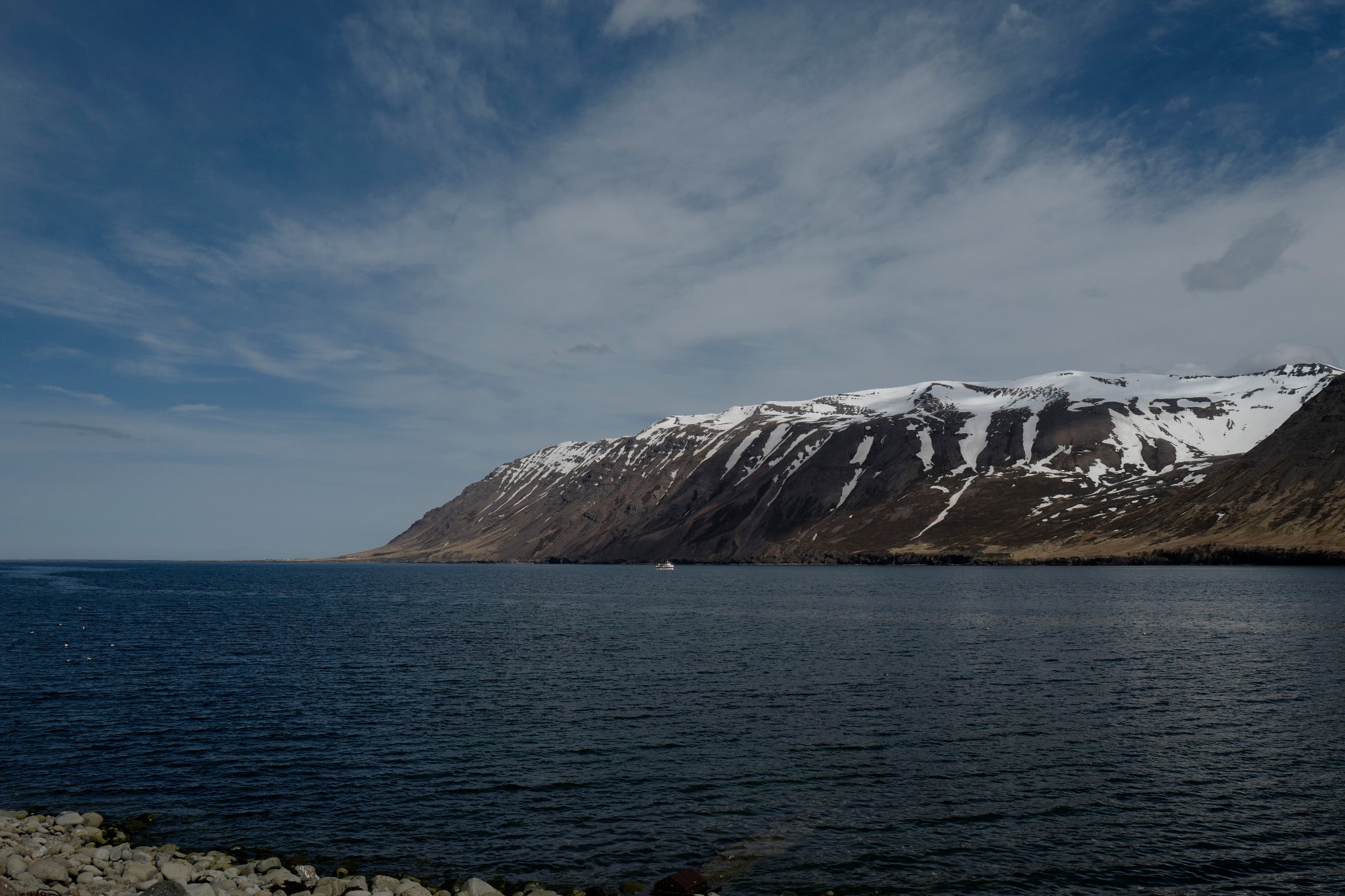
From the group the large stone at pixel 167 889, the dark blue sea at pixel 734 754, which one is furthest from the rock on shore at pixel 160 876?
the dark blue sea at pixel 734 754

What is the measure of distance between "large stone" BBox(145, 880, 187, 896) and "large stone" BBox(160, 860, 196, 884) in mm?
1298

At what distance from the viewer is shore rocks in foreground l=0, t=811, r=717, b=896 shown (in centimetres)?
2547

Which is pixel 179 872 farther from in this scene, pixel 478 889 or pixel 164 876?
pixel 478 889

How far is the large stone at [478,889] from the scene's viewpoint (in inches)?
1014

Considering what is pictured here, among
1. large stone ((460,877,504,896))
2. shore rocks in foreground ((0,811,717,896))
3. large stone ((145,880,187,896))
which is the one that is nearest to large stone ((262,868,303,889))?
shore rocks in foreground ((0,811,717,896))

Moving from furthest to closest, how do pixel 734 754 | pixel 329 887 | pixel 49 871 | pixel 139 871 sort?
pixel 734 754, pixel 139 871, pixel 49 871, pixel 329 887

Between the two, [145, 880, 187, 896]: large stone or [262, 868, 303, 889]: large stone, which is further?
[262, 868, 303, 889]: large stone

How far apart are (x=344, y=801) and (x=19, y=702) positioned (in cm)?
3532

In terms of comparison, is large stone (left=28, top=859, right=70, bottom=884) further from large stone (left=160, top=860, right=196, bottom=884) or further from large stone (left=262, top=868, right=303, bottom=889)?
large stone (left=262, top=868, right=303, bottom=889)

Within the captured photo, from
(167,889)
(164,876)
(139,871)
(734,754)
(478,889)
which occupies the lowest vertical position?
(478,889)

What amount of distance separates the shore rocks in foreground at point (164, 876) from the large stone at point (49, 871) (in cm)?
2

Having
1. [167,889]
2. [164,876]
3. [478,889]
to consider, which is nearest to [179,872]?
[164,876]

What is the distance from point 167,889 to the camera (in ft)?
81.3

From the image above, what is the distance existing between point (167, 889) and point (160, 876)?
291cm
